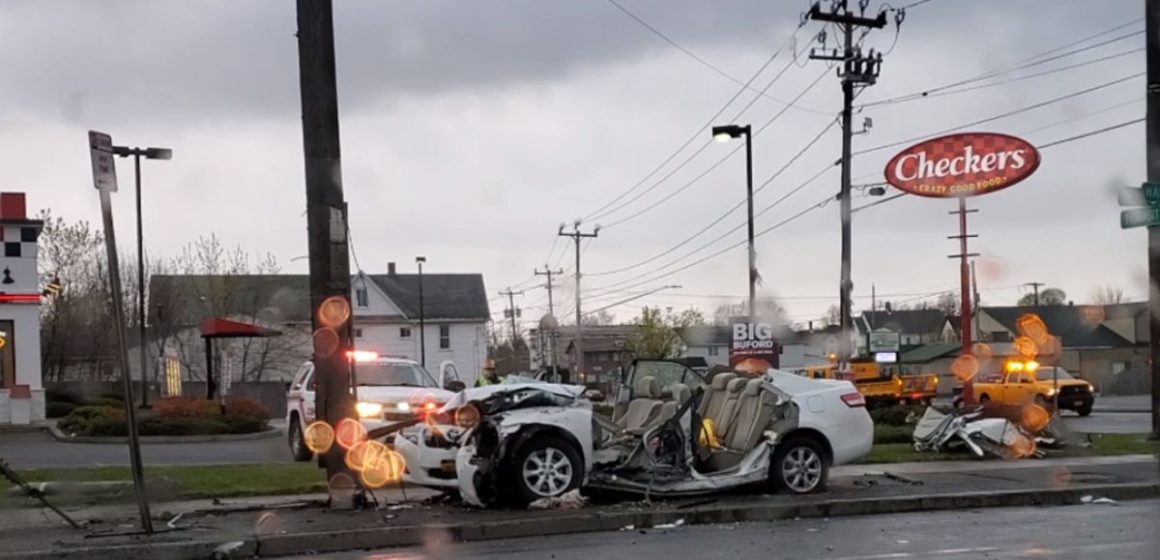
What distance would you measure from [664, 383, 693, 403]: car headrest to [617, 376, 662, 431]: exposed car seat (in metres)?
0.15

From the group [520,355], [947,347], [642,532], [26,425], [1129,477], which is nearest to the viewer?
[642,532]

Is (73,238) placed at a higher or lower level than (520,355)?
higher

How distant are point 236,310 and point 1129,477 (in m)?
47.6

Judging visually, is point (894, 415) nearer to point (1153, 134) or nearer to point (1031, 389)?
point (1153, 134)

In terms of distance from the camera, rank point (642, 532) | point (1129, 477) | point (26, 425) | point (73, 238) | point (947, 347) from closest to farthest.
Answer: point (642, 532) < point (1129, 477) < point (26, 425) < point (73, 238) < point (947, 347)

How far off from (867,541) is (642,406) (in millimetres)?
3507

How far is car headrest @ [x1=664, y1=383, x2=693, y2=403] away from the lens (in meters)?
12.0

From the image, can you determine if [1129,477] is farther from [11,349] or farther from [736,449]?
[11,349]

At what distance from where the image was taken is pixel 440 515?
→ 11.0 meters

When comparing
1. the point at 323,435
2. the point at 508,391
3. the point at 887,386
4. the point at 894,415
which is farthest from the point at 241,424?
the point at 887,386

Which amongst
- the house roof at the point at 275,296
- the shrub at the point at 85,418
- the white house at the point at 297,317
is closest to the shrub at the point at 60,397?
the white house at the point at 297,317

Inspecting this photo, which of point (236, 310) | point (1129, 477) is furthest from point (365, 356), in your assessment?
point (236, 310)

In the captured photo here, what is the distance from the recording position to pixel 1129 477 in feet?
45.2

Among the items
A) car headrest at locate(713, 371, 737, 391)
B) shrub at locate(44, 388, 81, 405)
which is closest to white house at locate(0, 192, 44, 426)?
shrub at locate(44, 388, 81, 405)
